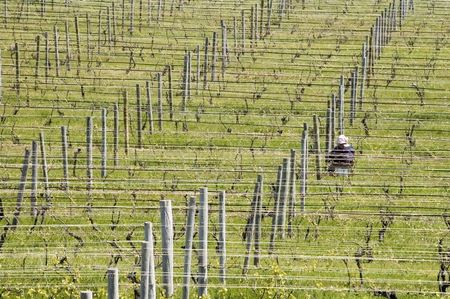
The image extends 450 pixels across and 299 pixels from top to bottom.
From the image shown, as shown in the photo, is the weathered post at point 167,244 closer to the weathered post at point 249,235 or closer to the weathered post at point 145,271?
the weathered post at point 249,235

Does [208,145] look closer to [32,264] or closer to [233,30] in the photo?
[32,264]

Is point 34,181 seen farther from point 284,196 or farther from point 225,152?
point 225,152

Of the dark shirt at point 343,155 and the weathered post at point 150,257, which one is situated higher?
the weathered post at point 150,257

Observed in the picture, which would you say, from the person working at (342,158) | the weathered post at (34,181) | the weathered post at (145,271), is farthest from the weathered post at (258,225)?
the person working at (342,158)

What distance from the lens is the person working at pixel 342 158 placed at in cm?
1700

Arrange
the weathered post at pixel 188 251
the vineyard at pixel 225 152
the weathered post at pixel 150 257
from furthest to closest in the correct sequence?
the vineyard at pixel 225 152 → the weathered post at pixel 188 251 → the weathered post at pixel 150 257

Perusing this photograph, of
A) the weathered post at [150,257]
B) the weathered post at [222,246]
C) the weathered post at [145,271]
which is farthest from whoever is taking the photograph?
the weathered post at [222,246]

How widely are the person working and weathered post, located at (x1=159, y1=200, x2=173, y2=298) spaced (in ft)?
18.0

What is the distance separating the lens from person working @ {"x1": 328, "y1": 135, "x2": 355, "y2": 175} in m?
17.0

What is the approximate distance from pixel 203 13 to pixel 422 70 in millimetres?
8684

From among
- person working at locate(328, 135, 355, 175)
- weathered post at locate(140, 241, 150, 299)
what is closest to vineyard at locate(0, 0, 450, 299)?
weathered post at locate(140, 241, 150, 299)

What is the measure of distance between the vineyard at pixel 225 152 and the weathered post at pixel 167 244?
0.8 inches

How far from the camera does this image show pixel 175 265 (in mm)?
12773

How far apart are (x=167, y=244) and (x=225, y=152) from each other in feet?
25.1
